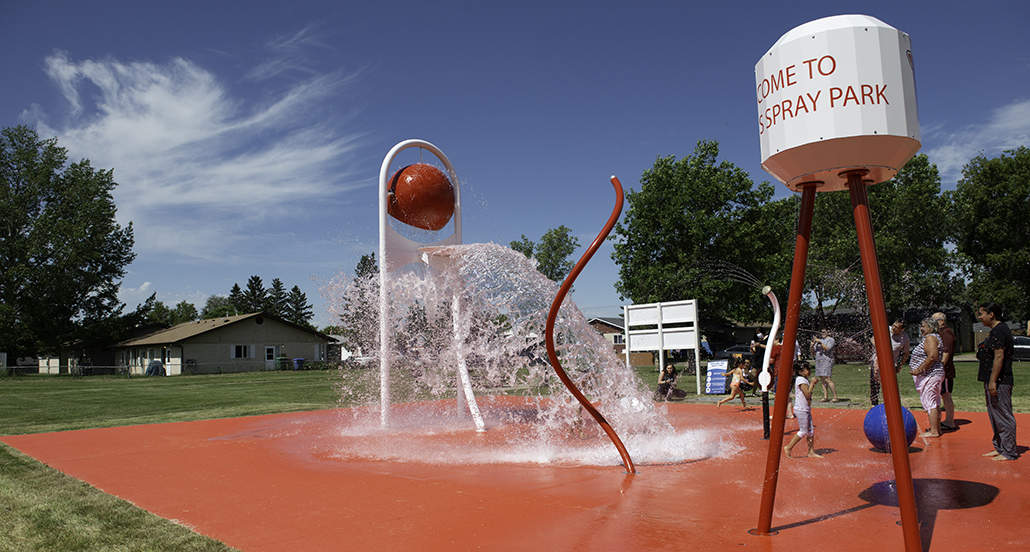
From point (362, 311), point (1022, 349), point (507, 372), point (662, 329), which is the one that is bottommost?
point (1022, 349)

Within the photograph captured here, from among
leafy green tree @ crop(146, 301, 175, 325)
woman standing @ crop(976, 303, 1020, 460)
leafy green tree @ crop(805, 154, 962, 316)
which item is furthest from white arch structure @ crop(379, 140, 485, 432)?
leafy green tree @ crop(146, 301, 175, 325)

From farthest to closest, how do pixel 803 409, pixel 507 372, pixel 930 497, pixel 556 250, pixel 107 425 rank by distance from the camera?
1. pixel 556 250
2. pixel 107 425
3. pixel 507 372
4. pixel 803 409
5. pixel 930 497

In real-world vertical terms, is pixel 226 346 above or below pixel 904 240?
below

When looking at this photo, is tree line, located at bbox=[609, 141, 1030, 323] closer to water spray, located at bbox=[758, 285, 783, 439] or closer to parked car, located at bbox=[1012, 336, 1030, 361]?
parked car, located at bbox=[1012, 336, 1030, 361]

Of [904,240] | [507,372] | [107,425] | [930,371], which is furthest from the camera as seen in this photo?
[904,240]

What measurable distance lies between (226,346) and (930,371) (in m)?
49.9

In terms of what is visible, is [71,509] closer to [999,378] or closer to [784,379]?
[784,379]

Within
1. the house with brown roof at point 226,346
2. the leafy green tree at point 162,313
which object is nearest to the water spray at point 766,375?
the house with brown roof at point 226,346

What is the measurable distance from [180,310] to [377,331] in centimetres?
13082

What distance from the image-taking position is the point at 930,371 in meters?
9.19

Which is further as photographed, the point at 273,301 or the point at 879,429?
the point at 273,301

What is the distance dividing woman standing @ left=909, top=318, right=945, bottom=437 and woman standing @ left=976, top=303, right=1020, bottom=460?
87 centimetres

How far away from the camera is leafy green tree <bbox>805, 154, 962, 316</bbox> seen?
42.3m

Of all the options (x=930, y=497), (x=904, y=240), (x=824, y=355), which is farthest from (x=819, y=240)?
(x=930, y=497)
